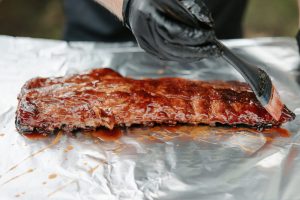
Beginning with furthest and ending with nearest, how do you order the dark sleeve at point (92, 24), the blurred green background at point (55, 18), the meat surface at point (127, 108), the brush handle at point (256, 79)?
1. the blurred green background at point (55, 18)
2. the dark sleeve at point (92, 24)
3. the meat surface at point (127, 108)
4. the brush handle at point (256, 79)

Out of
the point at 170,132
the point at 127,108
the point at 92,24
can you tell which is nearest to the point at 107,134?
the point at 127,108

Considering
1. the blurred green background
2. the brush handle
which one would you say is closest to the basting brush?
the brush handle

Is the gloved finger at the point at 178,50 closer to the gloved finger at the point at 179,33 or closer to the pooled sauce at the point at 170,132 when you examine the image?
the gloved finger at the point at 179,33

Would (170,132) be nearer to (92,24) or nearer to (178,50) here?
(178,50)

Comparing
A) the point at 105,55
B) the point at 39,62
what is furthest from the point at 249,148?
the point at 39,62

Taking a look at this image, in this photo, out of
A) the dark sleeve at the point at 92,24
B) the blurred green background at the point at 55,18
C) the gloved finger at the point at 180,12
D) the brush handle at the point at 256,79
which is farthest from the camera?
the blurred green background at the point at 55,18

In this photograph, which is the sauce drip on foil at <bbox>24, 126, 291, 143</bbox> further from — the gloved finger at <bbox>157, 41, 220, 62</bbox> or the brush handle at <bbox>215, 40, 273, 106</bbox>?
the gloved finger at <bbox>157, 41, 220, 62</bbox>

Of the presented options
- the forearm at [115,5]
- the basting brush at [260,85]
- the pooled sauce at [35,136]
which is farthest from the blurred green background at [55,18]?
the basting brush at [260,85]
